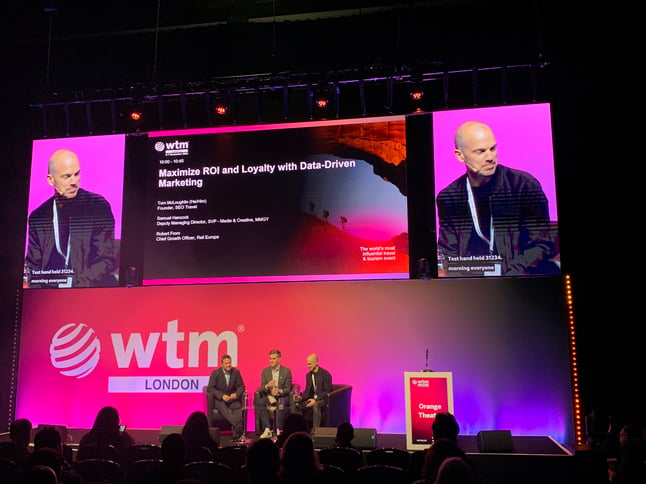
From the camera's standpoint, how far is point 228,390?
8977 millimetres

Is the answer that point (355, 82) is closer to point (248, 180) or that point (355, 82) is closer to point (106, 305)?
point (248, 180)

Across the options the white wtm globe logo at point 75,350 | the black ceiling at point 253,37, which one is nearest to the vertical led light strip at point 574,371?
the black ceiling at point 253,37

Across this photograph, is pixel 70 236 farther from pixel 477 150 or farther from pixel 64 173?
pixel 477 150

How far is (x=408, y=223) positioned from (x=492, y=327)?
2.08 metres

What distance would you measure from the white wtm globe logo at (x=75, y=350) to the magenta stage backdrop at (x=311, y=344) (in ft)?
0.05

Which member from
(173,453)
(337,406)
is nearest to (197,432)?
(173,453)

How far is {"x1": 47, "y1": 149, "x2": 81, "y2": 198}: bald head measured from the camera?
9.57 meters

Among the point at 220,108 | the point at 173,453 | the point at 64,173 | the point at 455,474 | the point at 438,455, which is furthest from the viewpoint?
the point at 64,173

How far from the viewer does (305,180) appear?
9047mm

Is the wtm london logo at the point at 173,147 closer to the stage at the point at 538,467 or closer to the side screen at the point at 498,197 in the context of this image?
the side screen at the point at 498,197

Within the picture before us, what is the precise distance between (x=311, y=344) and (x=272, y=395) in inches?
53.1

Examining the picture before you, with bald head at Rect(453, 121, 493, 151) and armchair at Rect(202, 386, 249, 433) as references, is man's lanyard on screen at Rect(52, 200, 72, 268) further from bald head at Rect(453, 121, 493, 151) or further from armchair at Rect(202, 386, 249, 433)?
bald head at Rect(453, 121, 493, 151)

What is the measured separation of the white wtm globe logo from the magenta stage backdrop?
0.6 inches

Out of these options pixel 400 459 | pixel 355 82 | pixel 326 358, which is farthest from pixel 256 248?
pixel 400 459
